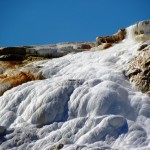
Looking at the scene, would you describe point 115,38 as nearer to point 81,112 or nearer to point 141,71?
point 141,71

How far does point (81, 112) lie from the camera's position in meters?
19.0

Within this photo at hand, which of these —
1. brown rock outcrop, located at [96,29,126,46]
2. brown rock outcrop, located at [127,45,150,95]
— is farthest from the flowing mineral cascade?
brown rock outcrop, located at [96,29,126,46]

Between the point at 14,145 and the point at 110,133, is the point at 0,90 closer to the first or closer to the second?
the point at 14,145

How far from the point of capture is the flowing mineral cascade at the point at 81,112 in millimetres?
16734

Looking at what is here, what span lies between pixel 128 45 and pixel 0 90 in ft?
27.9

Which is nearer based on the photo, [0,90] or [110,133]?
[110,133]

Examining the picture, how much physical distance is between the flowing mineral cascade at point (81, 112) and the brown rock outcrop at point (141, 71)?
335 mm

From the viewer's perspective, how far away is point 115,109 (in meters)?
18.6

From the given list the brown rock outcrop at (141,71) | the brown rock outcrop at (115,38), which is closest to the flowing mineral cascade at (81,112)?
the brown rock outcrop at (141,71)

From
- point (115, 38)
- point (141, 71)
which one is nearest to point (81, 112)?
point (141, 71)

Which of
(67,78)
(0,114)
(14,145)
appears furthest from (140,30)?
(14,145)

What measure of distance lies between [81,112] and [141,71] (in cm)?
437

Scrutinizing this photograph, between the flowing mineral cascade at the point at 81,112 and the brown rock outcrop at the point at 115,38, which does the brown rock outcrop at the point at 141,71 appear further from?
the brown rock outcrop at the point at 115,38

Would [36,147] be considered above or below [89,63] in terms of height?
below
